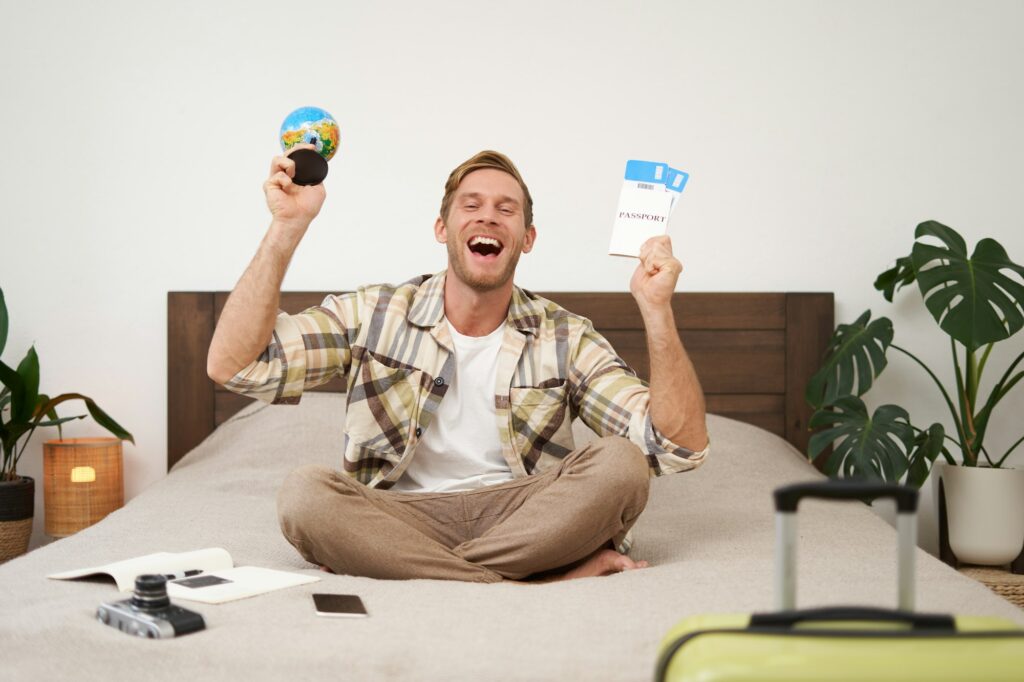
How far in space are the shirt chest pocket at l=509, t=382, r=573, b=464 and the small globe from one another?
0.59 meters

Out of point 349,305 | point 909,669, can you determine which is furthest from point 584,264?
point 909,669

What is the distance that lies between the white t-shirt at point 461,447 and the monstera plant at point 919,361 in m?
0.98

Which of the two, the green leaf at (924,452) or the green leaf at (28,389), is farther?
the green leaf at (28,389)

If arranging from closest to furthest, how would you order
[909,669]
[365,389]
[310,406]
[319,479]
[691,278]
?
[909,669], [319,479], [365,389], [310,406], [691,278]

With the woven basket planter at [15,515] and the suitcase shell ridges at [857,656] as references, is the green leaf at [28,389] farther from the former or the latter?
the suitcase shell ridges at [857,656]

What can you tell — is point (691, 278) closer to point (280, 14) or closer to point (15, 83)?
point (280, 14)

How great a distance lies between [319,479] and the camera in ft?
5.61

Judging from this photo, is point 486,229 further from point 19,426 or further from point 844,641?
point 19,426

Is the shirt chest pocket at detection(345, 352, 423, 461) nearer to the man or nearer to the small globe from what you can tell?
the man

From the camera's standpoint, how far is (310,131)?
6.19 ft

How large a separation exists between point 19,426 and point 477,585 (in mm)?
1737

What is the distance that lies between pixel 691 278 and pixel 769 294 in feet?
0.76

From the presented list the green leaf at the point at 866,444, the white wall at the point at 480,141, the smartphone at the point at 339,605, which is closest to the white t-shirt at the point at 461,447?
the smartphone at the point at 339,605

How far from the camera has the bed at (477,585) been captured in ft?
4.15
